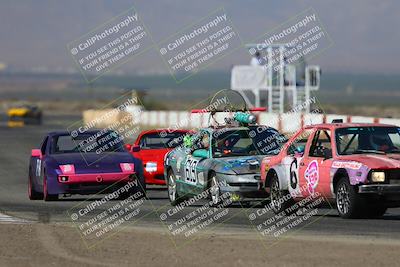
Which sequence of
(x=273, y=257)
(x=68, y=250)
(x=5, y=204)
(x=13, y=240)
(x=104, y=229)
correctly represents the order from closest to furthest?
(x=273, y=257) < (x=68, y=250) < (x=13, y=240) < (x=104, y=229) < (x=5, y=204)

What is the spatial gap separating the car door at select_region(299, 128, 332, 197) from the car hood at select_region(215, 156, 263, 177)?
50.2 inches

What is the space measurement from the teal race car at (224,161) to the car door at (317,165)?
1.23 metres

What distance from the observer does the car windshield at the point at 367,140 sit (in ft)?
50.0

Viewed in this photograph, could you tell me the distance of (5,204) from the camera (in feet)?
61.4

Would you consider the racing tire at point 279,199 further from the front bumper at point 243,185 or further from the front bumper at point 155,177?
the front bumper at point 155,177

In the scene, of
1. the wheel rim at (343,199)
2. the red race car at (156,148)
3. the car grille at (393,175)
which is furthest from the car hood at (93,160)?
the car grille at (393,175)

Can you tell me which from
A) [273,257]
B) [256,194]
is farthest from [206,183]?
[273,257]

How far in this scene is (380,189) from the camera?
47.2 feet

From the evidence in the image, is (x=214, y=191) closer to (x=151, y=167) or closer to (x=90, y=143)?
(x=90, y=143)

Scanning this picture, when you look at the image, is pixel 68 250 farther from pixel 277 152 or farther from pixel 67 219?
pixel 277 152

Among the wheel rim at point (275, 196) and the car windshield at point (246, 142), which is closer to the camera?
the wheel rim at point (275, 196)

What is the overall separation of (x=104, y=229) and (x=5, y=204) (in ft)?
18.1

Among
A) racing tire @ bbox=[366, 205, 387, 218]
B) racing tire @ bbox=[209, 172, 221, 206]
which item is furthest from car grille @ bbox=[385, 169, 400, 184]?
racing tire @ bbox=[209, 172, 221, 206]

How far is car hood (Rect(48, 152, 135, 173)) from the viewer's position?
1888cm
